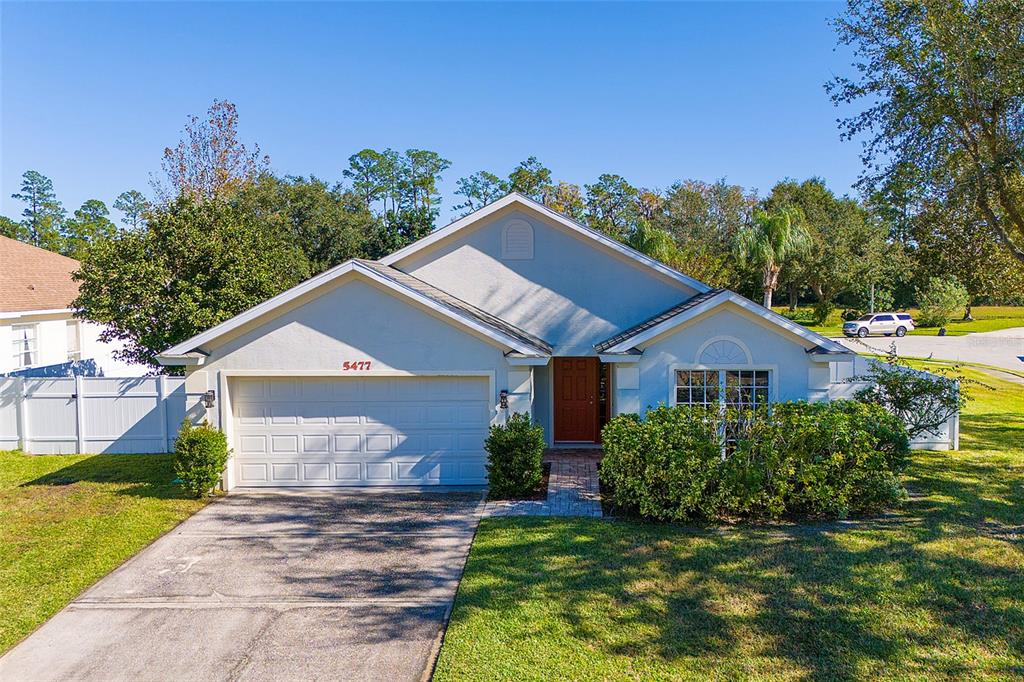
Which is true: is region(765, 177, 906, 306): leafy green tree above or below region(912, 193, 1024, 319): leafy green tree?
above

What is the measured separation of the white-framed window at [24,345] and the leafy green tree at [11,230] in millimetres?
46500

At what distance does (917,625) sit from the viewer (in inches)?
278

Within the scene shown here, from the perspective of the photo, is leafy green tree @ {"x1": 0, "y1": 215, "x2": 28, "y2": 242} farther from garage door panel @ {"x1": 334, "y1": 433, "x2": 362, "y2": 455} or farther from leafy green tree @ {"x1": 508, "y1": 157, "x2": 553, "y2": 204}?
garage door panel @ {"x1": 334, "y1": 433, "x2": 362, "y2": 455}

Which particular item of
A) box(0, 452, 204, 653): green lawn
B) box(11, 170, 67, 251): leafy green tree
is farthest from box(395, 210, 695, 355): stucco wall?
box(11, 170, 67, 251): leafy green tree

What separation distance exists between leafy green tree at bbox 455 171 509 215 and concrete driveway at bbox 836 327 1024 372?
94.1 ft

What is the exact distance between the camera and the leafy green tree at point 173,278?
1700cm

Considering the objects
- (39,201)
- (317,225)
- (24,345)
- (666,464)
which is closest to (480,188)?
(317,225)

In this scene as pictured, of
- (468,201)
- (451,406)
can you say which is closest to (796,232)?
(468,201)

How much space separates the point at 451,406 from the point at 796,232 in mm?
38169

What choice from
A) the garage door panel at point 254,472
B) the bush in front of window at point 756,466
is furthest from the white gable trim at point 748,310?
the garage door panel at point 254,472

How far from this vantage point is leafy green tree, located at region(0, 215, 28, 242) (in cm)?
5916

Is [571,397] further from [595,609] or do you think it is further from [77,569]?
[77,569]

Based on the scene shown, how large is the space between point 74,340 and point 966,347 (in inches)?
1734

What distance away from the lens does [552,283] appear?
15625 mm
